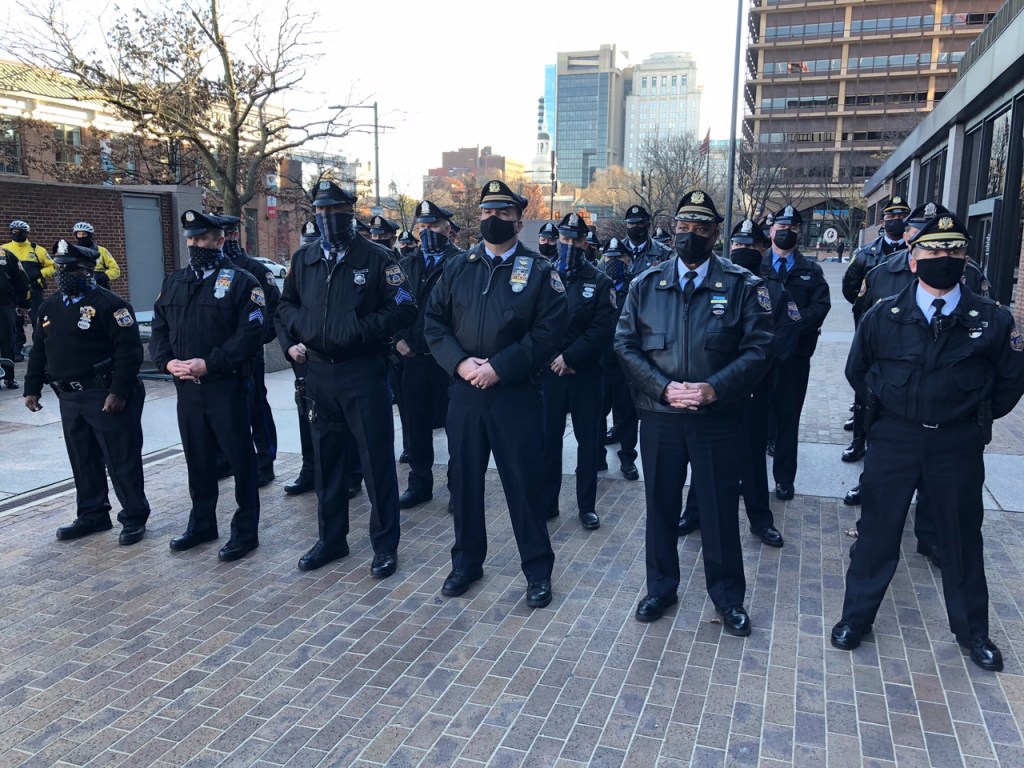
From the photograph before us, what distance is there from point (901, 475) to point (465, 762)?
8.04 feet

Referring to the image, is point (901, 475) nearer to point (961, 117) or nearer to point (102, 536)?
point (102, 536)

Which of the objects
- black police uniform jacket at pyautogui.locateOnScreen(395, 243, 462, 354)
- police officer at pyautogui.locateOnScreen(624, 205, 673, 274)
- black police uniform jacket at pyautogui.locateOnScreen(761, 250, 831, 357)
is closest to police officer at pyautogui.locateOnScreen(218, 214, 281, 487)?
black police uniform jacket at pyautogui.locateOnScreen(395, 243, 462, 354)

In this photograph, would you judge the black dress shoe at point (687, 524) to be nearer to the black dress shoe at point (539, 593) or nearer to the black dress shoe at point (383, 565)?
the black dress shoe at point (539, 593)

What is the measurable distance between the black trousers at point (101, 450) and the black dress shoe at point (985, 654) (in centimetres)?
517

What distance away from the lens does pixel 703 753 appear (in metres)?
3.12

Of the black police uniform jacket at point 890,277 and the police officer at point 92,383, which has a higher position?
the black police uniform jacket at point 890,277

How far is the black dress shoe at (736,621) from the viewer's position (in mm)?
4027

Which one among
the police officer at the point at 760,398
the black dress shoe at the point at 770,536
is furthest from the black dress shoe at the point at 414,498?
the black dress shoe at the point at 770,536

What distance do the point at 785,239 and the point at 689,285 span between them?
228 centimetres

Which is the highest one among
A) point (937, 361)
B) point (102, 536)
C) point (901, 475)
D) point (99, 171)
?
point (99, 171)

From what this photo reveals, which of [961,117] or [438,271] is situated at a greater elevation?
[961,117]

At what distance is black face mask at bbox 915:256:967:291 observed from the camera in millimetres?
3625

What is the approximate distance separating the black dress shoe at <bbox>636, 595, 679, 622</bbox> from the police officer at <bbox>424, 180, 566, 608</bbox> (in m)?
0.54

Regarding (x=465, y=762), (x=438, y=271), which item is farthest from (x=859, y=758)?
(x=438, y=271)
